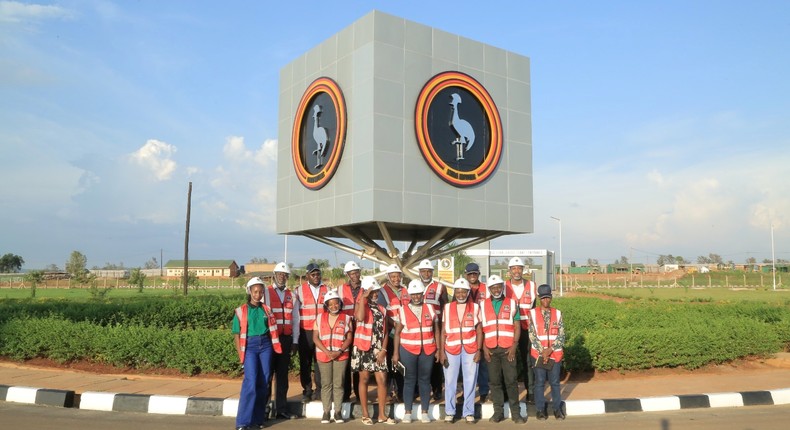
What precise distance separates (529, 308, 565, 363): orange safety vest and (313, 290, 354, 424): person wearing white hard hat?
220cm

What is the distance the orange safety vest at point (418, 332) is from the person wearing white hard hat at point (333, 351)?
64 centimetres

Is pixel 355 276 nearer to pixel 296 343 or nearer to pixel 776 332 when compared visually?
pixel 296 343

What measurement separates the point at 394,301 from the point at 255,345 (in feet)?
5.98

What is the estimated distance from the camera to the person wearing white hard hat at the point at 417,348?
6.80 metres

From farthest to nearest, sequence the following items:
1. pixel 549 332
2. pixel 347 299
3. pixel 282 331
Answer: pixel 347 299
pixel 282 331
pixel 549 332

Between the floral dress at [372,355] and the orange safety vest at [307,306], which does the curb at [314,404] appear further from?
the orange safety vest at [307,306]

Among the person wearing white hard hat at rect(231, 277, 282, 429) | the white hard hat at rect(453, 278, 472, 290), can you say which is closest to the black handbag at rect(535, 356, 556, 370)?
the white hard hat at rect(453, 278, 472, 290)

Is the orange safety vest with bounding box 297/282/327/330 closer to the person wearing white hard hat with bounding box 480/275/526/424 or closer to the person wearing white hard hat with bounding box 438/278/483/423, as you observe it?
the person wearing white hard hat with bounding box 438/278/483/423

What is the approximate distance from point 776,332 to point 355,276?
9.36 meters

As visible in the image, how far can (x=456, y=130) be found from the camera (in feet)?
49.1

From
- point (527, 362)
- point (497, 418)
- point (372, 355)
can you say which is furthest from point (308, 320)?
point (527, 362)

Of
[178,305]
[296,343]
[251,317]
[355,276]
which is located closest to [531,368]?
[355,276]

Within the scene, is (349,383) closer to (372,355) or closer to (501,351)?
(372,355)

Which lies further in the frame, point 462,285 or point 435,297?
point 435,297
